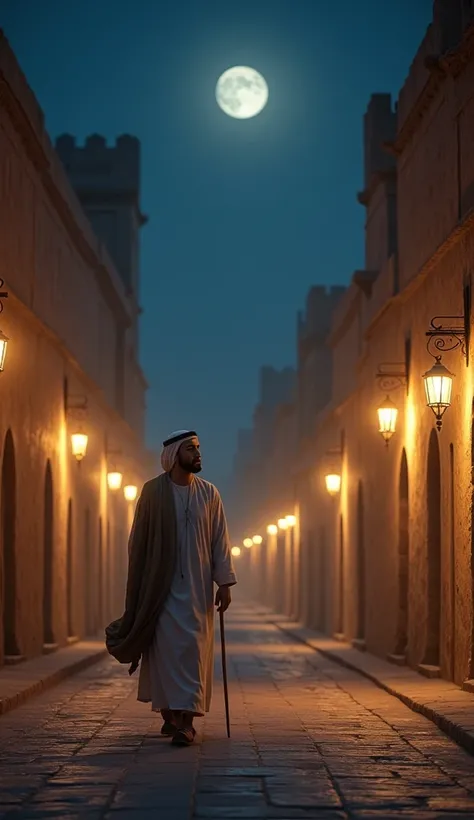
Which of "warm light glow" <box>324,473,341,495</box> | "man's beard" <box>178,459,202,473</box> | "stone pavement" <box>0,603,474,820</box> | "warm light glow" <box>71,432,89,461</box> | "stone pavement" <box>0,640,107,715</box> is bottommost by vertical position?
"stone pavement" <box>0,640,107,715</box>

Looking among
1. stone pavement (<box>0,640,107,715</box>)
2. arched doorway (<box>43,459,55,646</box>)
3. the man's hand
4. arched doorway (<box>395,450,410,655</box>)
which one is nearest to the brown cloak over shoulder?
the man's hand

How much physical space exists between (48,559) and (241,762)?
44.5 ft

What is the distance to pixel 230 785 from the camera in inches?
317

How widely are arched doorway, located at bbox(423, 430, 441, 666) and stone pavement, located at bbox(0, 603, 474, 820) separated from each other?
1.98 metres

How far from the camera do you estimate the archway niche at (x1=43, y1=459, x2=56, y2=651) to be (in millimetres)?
22062

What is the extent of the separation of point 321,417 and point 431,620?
1869cm

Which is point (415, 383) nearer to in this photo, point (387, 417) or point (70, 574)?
point (387, 417)

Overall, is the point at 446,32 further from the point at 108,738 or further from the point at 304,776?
the point at 304,776

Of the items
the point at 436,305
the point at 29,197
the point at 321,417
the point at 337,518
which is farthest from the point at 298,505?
the point at 436,305

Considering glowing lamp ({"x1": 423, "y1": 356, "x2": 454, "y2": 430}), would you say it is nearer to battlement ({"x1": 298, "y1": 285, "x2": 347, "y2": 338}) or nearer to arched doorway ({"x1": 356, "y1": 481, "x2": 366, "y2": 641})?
arched doorway ({"x1": 356, "y1": 481, "x2": 366, "y2": 641})

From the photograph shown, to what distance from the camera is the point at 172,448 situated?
10758 millimetres

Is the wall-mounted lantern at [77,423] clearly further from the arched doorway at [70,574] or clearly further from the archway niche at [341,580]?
the archway niche at [341,580]

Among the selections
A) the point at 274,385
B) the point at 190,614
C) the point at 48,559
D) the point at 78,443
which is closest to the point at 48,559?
the point at 48,559

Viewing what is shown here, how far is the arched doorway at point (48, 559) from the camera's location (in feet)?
72.4
